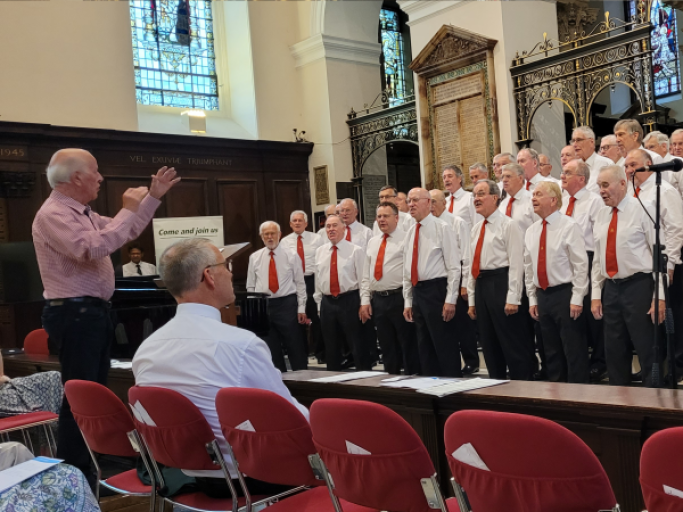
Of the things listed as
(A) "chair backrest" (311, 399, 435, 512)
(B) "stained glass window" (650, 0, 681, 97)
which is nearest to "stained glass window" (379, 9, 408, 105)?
(B) "stained glass window" (650, 0, 681, 97)

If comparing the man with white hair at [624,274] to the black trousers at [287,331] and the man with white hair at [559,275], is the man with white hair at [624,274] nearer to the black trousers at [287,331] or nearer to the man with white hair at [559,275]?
the man with white hair at [559,275]

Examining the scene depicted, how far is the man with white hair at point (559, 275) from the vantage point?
500cm

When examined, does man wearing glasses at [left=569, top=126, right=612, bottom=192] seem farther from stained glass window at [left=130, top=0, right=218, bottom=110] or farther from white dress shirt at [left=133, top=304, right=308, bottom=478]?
stained glass window at [left=130, top=0, right=218, bottom=110]

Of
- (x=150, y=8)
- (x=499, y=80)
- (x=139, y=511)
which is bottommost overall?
(x=139, y=511)

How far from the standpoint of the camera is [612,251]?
4.70 metres

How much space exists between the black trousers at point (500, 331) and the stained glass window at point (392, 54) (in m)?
8.56

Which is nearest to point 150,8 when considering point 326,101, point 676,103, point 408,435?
point 326,101

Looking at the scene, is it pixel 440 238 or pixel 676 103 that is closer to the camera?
pixel 440 238

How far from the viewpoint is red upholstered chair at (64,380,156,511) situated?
278cm

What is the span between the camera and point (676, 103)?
11797 mm

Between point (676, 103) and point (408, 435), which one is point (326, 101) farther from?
point (408, 435)

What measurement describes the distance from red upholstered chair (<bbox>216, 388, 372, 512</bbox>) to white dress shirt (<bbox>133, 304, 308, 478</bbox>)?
168 mm

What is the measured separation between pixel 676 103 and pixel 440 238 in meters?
7.95

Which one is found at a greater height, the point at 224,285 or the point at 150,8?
the point at 150,8
